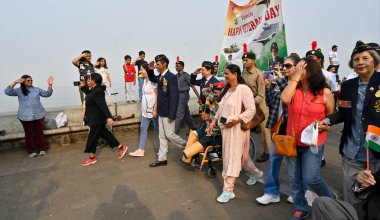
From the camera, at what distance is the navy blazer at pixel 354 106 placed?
203 centimetres

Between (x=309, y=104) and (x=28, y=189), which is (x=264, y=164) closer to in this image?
(x=309, y=104)

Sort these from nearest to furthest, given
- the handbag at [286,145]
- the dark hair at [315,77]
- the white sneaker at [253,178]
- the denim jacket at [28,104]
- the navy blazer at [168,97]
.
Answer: the dark hair at [315,77], the handbag at [286,145], the white sneaker at [253,178], the navy blazer at [168,97], the denim jacket at [28,104]

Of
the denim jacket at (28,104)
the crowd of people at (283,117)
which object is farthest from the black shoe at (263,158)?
the denim jacket at (28,104)

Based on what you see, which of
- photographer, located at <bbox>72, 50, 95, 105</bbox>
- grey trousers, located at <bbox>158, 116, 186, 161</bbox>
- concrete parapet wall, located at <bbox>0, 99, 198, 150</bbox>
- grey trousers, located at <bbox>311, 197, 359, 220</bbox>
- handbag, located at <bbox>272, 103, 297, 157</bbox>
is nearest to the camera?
grey trousers, located at <bbox>311, 197, 359, 220</bbox>

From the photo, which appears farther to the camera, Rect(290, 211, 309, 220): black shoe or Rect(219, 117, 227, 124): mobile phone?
Rect(219, 117, 227, 124): mobile phone

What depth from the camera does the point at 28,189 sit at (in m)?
3.91

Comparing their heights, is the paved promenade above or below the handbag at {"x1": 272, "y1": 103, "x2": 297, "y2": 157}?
below

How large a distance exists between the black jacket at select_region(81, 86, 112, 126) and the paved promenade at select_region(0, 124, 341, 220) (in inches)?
35.0

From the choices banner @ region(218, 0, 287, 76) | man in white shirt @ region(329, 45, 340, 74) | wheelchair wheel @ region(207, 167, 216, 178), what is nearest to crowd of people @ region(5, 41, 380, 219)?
banner @ region(218, 0, 287, 76)

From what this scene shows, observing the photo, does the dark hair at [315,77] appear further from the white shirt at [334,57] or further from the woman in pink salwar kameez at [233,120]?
the white shirt at [334,57]

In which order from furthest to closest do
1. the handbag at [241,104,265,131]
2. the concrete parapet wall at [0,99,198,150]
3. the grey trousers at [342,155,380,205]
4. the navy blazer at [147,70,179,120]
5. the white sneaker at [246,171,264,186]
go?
1. the concrete parapet wall at [0,99,198,150]
2. the navy blazer at [147,70,179,120]
3. the white sneaker at [246,171,264,186]
4. the handbag at [241,104,265,131]
5. the grey trousers at [342,155,380,205]

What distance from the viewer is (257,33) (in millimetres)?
5465

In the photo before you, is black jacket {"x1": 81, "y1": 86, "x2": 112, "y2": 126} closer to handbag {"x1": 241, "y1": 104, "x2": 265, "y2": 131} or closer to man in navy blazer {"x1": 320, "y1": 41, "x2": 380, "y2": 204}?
handbag {"x1": 241, "y1": 104, "x2": 265, "y2": 131}

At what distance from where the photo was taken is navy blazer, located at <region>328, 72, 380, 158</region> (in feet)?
6.65
